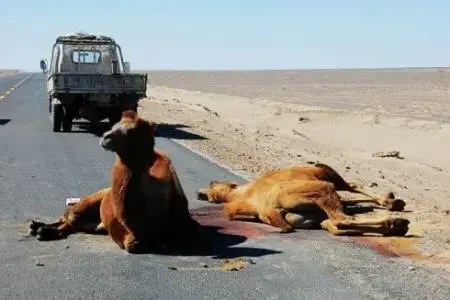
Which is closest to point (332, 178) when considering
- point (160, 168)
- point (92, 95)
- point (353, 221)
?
point (353, 221)

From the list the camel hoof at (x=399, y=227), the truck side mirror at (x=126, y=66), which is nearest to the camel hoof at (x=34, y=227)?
the camel hoof at (x=399, y=227)

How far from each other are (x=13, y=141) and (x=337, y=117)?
14.6 meters

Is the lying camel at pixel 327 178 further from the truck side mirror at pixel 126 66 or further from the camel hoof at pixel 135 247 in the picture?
the truck side mirror at pixel 126 66

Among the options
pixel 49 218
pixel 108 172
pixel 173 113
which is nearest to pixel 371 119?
pixel 173 113

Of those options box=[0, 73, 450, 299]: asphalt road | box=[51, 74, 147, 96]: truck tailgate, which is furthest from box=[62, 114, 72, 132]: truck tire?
box=[0, 73, 450, 299]: asphalt road

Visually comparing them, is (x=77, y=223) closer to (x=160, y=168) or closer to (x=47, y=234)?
(x=47, y=234)

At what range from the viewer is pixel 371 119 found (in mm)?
29172

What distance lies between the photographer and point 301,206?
841cm

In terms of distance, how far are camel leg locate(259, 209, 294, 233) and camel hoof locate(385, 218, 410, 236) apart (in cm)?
102

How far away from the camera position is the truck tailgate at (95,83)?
2188cm

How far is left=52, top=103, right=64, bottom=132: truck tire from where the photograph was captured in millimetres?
22078

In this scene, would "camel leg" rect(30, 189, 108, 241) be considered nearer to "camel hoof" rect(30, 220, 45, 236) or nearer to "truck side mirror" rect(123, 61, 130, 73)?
"camel hoof" rect(30, 220, 45, 236)

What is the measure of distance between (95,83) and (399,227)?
15066 millimetres

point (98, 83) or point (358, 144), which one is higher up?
point (98, 83)
